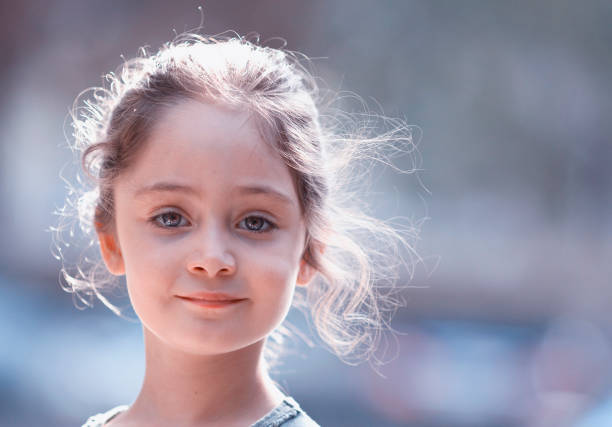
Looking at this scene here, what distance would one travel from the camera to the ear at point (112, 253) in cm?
96

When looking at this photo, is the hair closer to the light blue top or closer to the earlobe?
the earlobe

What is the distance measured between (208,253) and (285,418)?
0.22 m

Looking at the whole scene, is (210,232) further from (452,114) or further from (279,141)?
(452,114)

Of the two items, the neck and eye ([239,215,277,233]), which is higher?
eye ([239,215,277,233])

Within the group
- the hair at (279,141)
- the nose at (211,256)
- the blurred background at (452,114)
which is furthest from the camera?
the blurred background at (452,114)

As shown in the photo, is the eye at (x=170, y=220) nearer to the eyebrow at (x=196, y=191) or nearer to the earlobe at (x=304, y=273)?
the eyebrow at (x=196, y=191)

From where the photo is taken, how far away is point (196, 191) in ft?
2.75

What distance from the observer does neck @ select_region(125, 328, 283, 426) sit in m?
0.89

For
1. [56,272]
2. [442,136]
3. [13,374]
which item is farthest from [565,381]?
[56,272]

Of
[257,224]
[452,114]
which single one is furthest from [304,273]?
[452,114]

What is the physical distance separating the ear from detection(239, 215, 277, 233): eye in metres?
0.20

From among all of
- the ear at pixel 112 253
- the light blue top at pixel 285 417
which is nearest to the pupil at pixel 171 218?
the ear at pixel 112 253

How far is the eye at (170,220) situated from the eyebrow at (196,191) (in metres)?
0.03

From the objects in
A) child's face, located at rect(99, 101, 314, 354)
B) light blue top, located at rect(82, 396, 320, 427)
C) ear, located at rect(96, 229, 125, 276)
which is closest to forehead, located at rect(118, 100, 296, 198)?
child's face, located at rect(99, 101, 314, 354)
